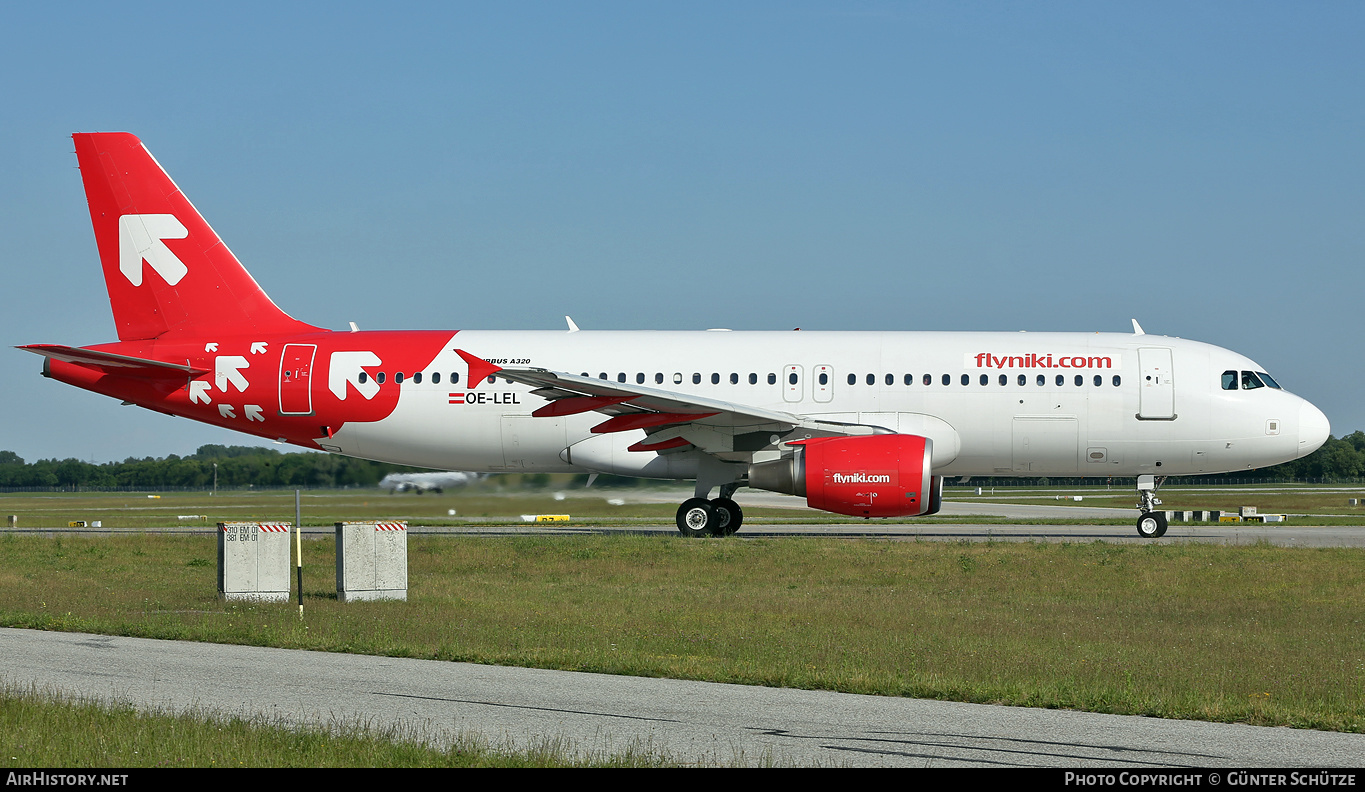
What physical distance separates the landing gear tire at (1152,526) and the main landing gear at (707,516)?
8.54 m

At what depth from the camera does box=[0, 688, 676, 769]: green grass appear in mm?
7113

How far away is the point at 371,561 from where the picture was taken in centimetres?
1588

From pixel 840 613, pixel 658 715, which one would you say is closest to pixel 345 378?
pixel 840 613

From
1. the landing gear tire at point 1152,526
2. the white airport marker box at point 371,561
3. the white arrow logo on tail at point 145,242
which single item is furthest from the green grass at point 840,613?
the white arrow logo on tail at point 145,242

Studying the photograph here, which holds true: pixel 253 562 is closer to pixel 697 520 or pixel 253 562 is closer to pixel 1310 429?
pixel 697 520

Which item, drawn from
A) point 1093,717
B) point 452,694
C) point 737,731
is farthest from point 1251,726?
point 452,694

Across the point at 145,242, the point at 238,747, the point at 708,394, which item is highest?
the point at 145,242

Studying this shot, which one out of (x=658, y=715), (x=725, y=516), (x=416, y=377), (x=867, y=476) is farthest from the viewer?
(x=416, y=377)

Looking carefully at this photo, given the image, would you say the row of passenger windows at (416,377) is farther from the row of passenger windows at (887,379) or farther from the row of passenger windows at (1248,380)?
the row of passenger windows at (1248,380)

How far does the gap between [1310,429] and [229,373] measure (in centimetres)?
2175

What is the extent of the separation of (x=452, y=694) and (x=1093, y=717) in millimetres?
4591

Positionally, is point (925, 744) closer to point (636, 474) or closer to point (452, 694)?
point (452, 694)

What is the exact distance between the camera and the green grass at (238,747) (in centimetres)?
711
